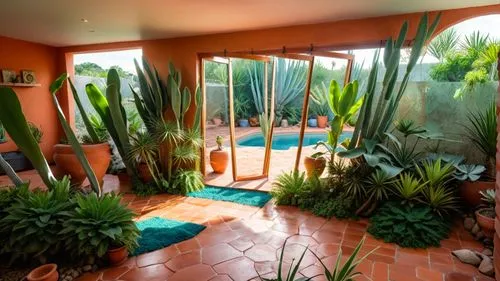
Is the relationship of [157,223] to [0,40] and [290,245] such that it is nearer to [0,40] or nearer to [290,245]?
[290,245]

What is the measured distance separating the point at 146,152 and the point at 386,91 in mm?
3402

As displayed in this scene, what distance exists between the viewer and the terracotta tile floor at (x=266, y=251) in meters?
2.55

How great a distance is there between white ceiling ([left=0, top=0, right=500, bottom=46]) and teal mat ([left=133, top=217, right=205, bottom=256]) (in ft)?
8.34

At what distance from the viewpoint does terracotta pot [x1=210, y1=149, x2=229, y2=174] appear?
224 inches

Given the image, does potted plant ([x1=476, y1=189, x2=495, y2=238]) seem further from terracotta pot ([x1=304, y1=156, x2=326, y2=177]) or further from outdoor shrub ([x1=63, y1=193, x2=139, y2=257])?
outdoor shrub ([x1=63, y1=193, x2=139, y2=257])

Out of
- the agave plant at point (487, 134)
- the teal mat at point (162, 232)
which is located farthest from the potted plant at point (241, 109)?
the agave plant at point (487, 134)

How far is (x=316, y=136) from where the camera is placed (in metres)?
9.75

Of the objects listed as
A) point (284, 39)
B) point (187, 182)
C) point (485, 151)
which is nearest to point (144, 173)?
point (187, 182)

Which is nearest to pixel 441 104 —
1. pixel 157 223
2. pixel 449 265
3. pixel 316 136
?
pixel 449 265

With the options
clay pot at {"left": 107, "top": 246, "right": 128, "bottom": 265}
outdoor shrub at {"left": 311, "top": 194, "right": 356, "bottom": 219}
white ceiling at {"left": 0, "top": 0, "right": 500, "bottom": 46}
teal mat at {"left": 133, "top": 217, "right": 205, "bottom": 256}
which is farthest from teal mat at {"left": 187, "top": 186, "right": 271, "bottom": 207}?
white ceiling at {"left": 0, "top": 0, "right": 500, "bottom": 46}

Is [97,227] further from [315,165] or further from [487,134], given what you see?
[487,134]

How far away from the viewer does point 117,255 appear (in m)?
2.66

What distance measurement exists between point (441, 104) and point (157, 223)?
12.8 ft

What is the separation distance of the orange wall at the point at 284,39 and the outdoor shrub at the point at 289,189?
74.9 inches
